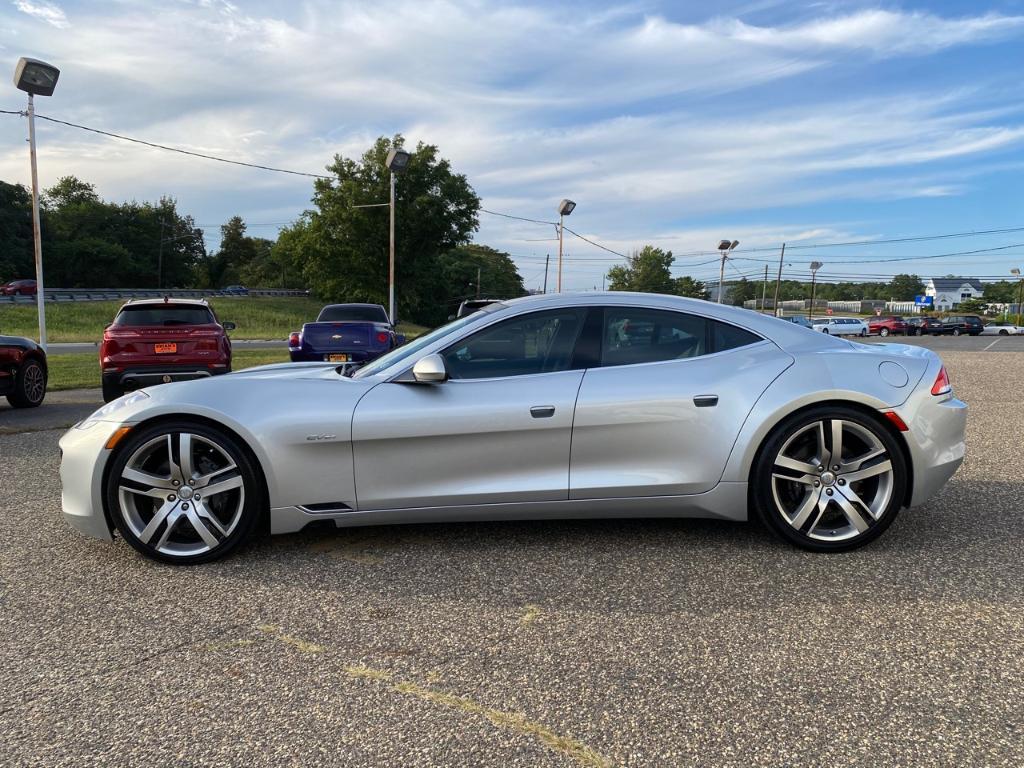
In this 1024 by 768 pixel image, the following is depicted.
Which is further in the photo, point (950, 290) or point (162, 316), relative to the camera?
point (950, 290)

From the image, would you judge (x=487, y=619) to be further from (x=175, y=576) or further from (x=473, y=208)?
(x=473, y=208)

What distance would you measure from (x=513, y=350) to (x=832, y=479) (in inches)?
70.9

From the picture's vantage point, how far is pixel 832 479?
3.77 meters

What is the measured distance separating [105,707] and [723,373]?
306 centimetres

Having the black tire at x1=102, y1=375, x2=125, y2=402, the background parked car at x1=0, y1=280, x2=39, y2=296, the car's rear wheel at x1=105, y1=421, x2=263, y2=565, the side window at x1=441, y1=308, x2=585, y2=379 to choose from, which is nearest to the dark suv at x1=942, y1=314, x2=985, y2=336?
the black tire at x1=102, y1=375, x2=125, y2=402

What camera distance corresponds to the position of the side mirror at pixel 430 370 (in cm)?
355

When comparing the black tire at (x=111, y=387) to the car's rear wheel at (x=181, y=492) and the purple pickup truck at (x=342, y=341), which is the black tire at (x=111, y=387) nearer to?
the purple pickup truck at (x=342, y=341)

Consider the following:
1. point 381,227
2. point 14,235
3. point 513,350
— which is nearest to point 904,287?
point 381,227

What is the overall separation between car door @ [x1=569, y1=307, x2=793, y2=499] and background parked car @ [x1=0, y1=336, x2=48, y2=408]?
8590mm

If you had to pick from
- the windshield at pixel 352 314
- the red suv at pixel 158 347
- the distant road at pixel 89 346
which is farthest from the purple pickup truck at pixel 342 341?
the distant road at pixel 89 346

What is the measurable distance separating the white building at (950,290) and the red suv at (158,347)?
179m

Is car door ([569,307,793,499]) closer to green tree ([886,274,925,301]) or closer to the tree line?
the tree line

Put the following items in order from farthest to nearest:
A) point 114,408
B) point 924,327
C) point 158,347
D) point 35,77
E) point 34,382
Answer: point 924,327 < point 35,77 < point 34,382 < point 158,347 < point 114,408

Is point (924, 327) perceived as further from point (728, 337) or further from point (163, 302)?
point (728, 337)
